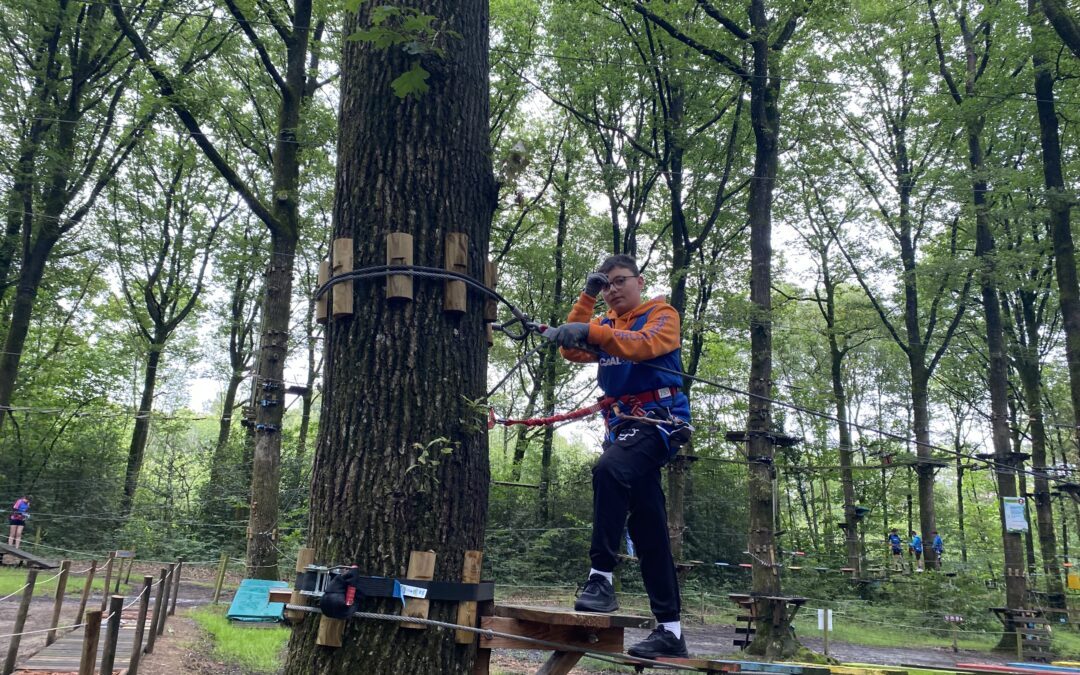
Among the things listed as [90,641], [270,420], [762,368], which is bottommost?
[90,641]

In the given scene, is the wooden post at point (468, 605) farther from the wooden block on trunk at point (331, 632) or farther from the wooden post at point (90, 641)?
the wooden post at point (90, 641)

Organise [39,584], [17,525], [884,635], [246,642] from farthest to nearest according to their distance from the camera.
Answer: [17,525]
[884,635]
[39,584]
[246,642]

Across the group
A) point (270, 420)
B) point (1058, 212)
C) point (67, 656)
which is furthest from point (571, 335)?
point (1058, 212)

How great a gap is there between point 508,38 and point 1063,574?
23.7 m

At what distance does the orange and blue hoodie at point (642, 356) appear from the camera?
3.32 meters

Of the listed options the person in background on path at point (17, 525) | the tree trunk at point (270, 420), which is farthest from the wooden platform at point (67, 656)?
the person in background on path at point (17, 525)

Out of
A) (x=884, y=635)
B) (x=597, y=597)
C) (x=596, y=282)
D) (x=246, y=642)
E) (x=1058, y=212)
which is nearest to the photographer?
(x=597, y=597)

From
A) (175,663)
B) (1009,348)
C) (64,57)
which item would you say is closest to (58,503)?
(64,57)

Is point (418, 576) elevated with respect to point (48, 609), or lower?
elevated

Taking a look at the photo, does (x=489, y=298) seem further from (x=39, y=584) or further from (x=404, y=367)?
(x=39, y=584)

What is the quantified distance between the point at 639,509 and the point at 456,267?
1447 mm

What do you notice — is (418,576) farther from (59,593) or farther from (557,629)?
(59,593)

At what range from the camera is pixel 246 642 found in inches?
348

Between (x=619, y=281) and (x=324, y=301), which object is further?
(x=619, y=281)
